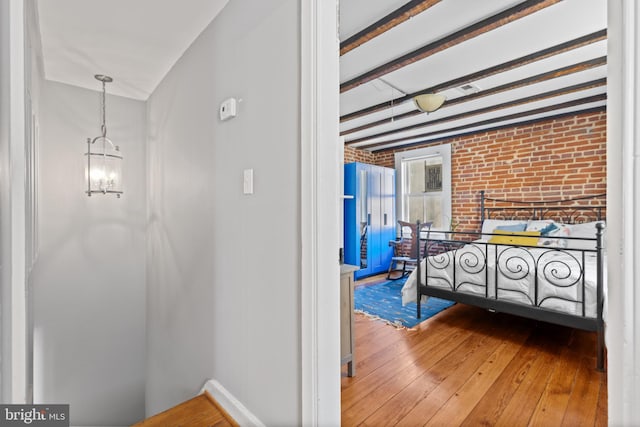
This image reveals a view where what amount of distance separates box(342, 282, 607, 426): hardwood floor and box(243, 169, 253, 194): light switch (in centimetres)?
136

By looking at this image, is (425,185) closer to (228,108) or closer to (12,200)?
(228,108)

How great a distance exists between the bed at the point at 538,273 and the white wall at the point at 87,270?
2877 mm

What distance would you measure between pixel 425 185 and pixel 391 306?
2543 millimetres

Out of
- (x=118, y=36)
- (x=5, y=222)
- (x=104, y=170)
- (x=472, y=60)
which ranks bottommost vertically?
(x=5, y=222)

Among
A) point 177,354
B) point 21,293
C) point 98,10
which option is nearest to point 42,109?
point 98,10

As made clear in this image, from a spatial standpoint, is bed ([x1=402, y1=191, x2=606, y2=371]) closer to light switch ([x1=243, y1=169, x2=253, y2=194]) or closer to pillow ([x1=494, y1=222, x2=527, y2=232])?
pillow ([x1=494, y1=222, x2=527, y2=232])

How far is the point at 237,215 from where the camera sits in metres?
1.53

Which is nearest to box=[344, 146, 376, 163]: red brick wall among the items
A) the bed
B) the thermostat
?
the bed

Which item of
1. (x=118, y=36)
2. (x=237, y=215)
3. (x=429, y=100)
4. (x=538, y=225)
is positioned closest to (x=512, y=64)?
(x=429, y=100)

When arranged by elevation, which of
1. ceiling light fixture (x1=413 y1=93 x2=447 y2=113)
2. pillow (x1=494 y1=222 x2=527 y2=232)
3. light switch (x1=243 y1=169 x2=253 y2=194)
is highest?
ceiling light fixture (x1=413 y1=93 x2=447 y2=113)

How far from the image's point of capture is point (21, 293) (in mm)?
870

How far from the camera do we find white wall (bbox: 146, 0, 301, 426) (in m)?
1.22

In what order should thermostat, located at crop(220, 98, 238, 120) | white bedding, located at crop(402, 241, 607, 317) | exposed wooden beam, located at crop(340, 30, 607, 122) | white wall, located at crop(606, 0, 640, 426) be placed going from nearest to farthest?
white wall, located at crop(606, 0, 640, 426) < thermostat, located at crop(220, 98, 238, 120) < exposed wooden beam, located at crop(340, 30, 607, 122) < white bedding, located at crop(402, 241, 607, 317)

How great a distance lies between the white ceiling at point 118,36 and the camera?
1677 mm
